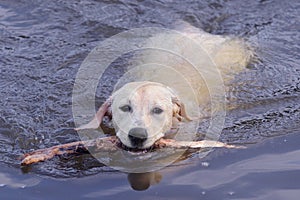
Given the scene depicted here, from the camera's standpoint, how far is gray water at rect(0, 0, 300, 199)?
167 inches

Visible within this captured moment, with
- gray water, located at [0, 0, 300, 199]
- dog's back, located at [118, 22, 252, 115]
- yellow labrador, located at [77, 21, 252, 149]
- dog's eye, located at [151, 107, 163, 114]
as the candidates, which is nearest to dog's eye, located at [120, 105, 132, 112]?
yellow labrador, located at [77, 21, 252, 149]

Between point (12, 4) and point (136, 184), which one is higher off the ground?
point (12, 4)

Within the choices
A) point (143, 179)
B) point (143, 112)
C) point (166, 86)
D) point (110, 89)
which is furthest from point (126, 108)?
point (110, 89)

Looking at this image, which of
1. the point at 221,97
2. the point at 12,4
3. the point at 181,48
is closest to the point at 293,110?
the point at 221,97

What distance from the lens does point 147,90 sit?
14.4 feet

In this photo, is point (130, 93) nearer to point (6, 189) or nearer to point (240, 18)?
point (6, 189)

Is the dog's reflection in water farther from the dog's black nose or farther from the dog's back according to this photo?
the dog's back

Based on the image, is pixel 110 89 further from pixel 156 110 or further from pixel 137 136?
pixel 137 136

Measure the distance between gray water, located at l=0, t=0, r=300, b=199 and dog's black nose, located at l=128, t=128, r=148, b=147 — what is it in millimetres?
398

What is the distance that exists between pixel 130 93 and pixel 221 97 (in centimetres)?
141

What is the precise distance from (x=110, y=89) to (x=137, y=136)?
1769 millimetres

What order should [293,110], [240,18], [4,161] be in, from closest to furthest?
[4,161] < [293,110] < [240,18]

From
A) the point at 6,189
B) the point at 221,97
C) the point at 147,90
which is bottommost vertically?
the point at 6,189

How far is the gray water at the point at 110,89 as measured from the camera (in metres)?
4.25
